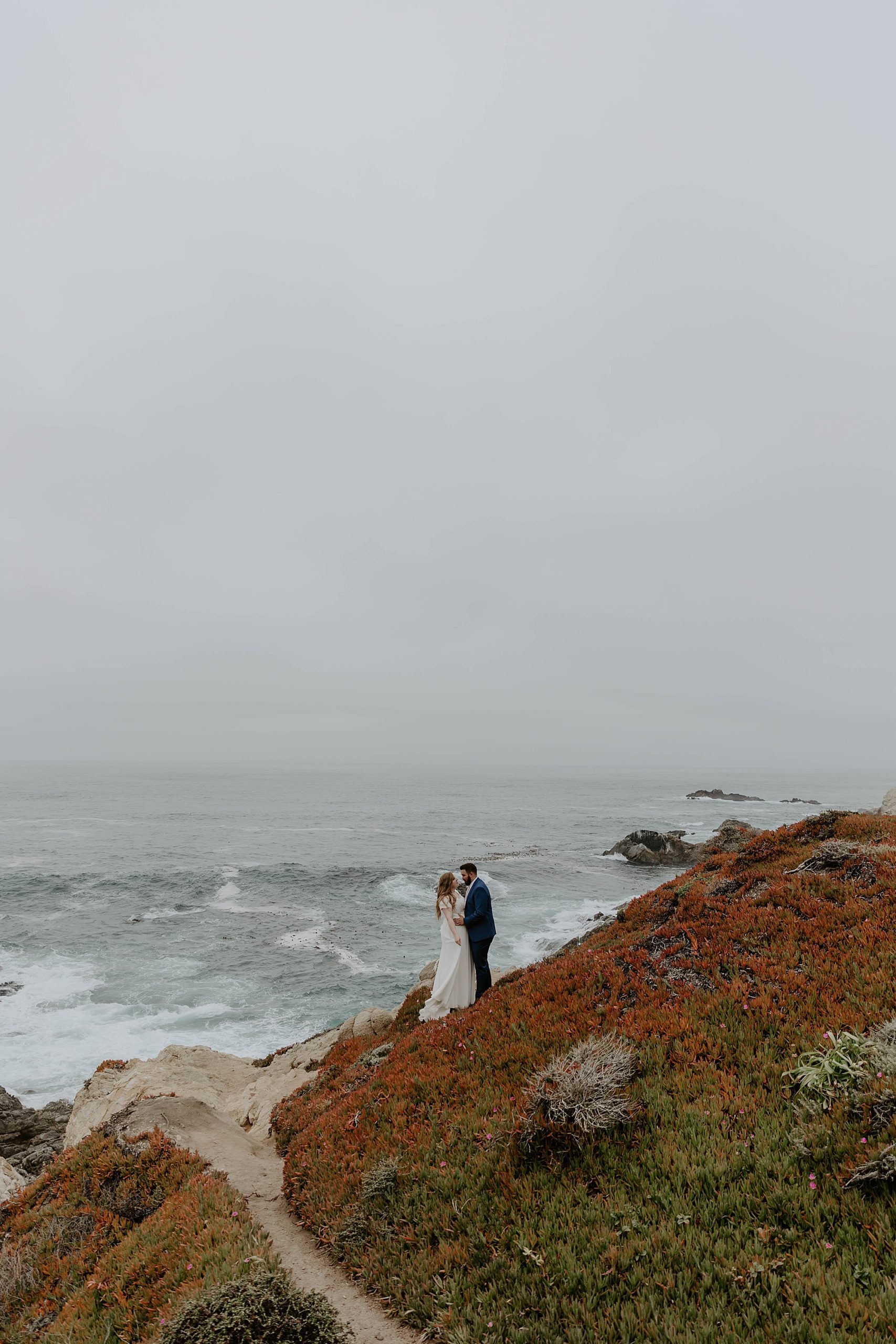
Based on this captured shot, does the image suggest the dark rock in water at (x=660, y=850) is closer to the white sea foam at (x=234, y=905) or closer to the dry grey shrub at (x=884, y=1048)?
the white sea foam at (x=234, y=905)

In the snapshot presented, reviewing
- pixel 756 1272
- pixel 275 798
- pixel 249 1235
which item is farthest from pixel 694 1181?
pixel 275 798

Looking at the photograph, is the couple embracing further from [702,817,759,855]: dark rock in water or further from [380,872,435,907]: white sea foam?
[380,872,435,907]: white sea foam

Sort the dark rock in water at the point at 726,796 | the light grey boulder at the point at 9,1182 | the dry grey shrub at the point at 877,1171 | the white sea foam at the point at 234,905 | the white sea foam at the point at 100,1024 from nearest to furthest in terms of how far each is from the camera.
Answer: the dry grey shrub at the point at 877,1171
the light grey boulder at the point at 9,1182
the white sea foam at the point at 100,1024
the white sea foam at the point at 234,905
the dark rock in water at the point at 726,796

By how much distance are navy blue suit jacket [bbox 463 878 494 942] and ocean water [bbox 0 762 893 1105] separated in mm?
16489

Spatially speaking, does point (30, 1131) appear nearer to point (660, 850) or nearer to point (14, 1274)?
point (14, 1274)

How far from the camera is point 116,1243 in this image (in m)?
8.64

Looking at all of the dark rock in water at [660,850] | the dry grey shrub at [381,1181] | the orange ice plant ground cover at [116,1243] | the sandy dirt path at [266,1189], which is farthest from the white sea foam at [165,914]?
the dry grey shrub at [381,1181]

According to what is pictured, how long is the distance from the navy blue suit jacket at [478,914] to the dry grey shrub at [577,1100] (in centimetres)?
470

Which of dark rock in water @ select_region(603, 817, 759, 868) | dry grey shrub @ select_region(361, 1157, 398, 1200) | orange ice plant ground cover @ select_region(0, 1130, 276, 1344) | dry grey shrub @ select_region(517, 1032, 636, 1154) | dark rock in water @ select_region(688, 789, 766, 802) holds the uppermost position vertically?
dry grey shrub @ select_region(517, 1032, 636, 1154)

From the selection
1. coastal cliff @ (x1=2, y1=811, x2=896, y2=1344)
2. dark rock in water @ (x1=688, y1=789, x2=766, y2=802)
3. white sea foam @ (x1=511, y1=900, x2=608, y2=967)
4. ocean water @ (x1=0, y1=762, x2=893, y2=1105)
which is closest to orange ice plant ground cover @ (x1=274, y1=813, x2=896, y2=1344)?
coastal cliff @ (x1=2, y1=811, x2=896, y2=1344)

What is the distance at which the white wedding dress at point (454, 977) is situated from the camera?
13.5m

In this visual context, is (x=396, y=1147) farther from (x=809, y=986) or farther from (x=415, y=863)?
(x=415, y=863)

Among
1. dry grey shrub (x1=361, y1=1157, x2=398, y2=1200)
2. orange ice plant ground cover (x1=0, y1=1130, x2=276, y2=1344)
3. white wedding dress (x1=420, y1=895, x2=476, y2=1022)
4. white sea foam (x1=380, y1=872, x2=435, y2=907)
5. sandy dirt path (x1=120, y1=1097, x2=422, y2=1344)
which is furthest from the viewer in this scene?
white sea foam (x1=380, y1=872, x2=435, y2=907)

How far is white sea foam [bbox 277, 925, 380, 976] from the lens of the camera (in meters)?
34.1
